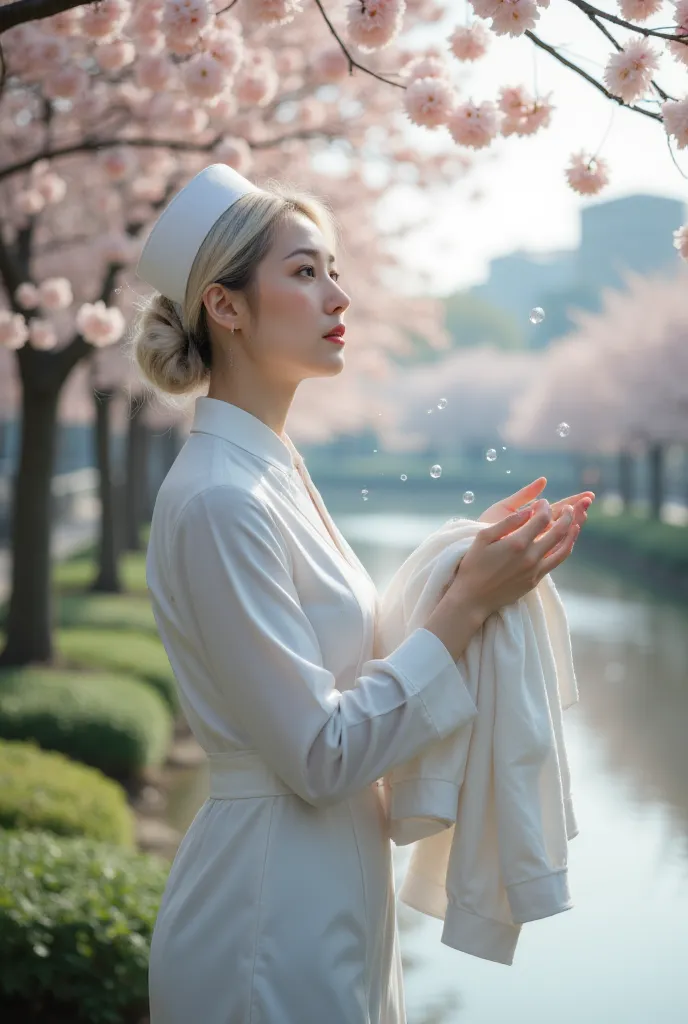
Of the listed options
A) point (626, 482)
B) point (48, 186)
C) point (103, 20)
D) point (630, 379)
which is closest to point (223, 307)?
point (103, 20)

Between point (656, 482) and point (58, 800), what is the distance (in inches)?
816

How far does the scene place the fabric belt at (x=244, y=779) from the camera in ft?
5.88

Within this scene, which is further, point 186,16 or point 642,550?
point 642,550

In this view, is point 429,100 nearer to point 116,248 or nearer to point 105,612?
point 116,248

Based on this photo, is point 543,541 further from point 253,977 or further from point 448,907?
point 253,977

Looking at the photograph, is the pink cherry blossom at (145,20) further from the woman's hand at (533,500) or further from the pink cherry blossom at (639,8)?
the woman's hand at (533,500)

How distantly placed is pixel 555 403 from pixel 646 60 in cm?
2958

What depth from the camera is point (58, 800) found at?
A: 5.06 meters

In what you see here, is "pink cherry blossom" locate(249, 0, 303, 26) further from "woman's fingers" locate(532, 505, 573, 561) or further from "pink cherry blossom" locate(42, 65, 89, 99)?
"pink cherry blossom" locate(42, 65, 89, 99)

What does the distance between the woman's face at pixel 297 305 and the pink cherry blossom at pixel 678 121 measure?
0.84 metres

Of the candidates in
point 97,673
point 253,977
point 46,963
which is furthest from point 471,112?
point 97,673

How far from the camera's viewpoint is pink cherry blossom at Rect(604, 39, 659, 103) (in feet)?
7.95

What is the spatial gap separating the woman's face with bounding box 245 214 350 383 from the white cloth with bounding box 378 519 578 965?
38 cm

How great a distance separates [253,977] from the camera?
5.73 feet
